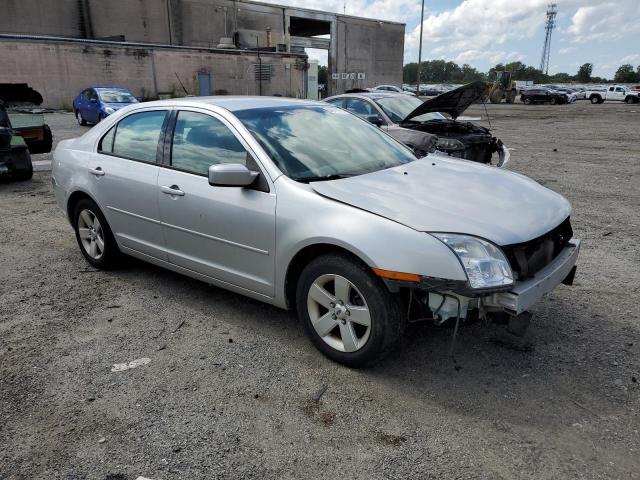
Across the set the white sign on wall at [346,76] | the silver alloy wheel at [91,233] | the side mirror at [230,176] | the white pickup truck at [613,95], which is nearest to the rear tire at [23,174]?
the silver alloy wheel at [91,233]

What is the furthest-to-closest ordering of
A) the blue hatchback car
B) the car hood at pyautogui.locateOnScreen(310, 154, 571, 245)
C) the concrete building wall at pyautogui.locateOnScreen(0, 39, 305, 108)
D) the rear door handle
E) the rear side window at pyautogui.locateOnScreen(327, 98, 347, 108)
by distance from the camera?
the concrete building wall at pyautogui.locateOnScreen(0, 39, 305, 108) < the blue hatchback car < the rear side window at pyautogui.locateOnScreen(327, 98, 347, 108) < the rear door handle < the car hood at pyautogui.locateOnScreen(310, 154, 571, 245)

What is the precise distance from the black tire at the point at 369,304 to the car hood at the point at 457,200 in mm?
358

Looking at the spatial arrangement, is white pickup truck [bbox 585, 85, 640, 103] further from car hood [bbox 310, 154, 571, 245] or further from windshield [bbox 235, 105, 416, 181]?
car hood [bbox 310, 154, 571, 245]

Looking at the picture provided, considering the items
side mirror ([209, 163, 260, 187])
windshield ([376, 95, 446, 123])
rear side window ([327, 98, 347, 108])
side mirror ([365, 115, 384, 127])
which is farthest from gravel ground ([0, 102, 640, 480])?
rear side window ([327, 98, 347, 108])

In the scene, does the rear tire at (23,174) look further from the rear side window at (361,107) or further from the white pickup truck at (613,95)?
the white pickup truck at (613,95)

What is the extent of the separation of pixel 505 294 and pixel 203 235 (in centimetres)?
213

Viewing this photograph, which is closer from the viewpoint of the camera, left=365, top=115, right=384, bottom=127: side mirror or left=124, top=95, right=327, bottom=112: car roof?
left=124, top=95, right=327, bottom=112: car roof

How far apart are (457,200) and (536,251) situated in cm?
56

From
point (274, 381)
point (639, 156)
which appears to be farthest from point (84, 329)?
point (639, 156)

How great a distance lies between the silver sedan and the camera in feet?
9.11

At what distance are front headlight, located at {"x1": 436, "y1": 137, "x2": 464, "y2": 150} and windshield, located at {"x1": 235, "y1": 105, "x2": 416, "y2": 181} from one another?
361 cm

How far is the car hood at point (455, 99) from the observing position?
25.5 feet

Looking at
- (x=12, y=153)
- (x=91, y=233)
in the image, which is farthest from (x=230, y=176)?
(x=12, y=153)

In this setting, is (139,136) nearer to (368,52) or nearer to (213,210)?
(213,210)
